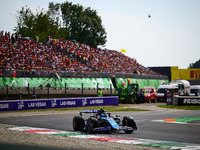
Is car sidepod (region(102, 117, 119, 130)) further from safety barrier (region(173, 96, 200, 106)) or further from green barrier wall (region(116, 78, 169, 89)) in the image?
green barrier wall (region(116, 78, 169, 89))

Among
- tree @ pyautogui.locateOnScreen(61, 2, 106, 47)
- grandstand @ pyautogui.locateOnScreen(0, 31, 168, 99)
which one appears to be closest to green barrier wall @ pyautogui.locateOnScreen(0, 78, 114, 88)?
grandstand @ pyautogui.locateOnScreen(0, 31, 168, 99)

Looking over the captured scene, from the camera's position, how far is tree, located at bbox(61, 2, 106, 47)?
3036 inches

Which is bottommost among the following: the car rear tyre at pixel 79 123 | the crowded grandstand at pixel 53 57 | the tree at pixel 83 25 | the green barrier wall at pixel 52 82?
the car rear tyre at pixel 79 123

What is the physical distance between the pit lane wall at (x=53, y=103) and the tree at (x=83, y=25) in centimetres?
4567

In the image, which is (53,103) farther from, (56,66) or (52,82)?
(56,66)

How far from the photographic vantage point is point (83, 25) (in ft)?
256

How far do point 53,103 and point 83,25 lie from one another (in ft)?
170

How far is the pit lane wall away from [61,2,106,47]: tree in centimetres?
4567

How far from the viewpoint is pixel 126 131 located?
1362 cm

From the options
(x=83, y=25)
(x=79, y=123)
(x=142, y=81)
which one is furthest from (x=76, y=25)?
(x=79, y=123)

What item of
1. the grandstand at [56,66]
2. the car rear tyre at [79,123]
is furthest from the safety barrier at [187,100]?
the car rear tyre at [79,123]

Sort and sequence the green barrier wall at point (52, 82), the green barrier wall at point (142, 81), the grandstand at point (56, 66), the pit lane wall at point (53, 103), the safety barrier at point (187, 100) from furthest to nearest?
the green barrier wall at point (142, 81) < the grandstand at point (56, 66) < the safety barrier at point (187, 100) < the green barrier wall at point (52, 82) < the pit lane wall at point (53, 103)

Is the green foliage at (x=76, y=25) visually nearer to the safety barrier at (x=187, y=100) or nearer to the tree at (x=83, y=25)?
the tree at (x=83, y=25)

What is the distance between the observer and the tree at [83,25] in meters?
77.1
